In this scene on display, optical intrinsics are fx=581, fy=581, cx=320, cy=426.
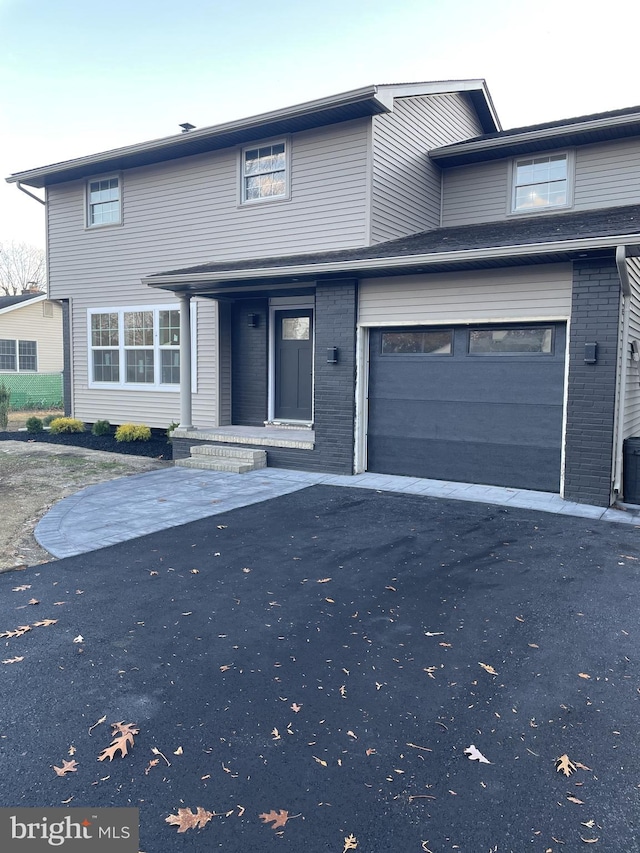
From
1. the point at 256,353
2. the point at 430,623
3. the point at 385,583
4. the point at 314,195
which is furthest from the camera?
the point at 256,353

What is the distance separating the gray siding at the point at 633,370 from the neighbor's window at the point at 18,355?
23.3 m

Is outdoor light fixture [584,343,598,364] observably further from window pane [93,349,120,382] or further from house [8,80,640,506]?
window pane [93,349,120,382]

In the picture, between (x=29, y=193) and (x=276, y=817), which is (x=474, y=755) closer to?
(x=276, y=817)

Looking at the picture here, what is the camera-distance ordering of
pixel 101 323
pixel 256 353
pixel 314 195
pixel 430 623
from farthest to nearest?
pixel 101 323 → pixel 256 353 → pixel 314 195 → pixel 430 623

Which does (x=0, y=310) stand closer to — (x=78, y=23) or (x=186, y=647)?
(x=78, y=23)

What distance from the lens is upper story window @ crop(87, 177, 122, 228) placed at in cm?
1383

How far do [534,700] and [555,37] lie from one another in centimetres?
2005

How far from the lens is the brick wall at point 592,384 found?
7.53 m

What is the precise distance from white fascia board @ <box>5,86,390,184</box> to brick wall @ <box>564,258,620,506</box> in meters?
4.78

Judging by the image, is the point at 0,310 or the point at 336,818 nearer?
the point at 336,818

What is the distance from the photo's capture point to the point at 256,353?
40.9ft

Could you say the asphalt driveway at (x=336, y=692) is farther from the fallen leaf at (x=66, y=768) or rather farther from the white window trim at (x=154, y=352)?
the white window trim at (x=154, y=352)

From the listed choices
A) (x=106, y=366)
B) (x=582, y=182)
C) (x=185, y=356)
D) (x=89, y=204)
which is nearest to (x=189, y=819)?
(x=185, y=356)

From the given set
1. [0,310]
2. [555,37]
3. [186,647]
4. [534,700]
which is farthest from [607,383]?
[0,310]
